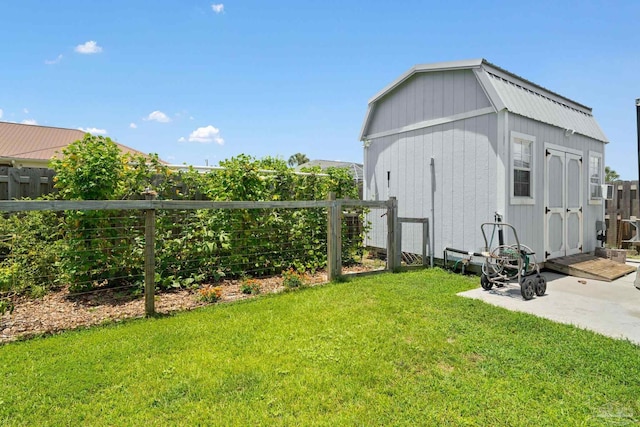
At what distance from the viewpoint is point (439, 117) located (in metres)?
6.11

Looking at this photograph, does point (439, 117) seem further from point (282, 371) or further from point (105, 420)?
point (105, 420)

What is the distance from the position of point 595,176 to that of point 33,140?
19.9m

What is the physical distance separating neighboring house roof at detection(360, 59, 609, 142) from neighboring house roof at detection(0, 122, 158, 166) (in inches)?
405

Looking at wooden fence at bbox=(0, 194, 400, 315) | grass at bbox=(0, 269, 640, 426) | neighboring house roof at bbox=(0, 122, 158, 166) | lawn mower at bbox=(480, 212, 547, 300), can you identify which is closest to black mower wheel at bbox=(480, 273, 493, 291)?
lawn mower at bbox=(480, 212, 547, 300)

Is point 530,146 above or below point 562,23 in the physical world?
below

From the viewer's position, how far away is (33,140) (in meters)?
14.4

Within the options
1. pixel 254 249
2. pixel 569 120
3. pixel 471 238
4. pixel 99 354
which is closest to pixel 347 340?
pixel 99 354

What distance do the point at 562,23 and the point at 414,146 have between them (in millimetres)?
3928

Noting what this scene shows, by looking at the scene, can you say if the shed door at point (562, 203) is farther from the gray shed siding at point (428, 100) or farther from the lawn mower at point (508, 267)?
the gray shed siding at point (428, 100)

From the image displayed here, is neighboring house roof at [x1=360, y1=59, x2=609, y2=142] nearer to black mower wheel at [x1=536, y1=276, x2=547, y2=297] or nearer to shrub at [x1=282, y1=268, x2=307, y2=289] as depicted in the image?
black mower wheel at [x1=536, y1=276, x2=547, y2=297]

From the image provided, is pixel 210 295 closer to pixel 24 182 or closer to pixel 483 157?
pixel 24 182

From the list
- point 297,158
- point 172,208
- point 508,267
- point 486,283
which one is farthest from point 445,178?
point 297,158

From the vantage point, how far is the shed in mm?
5340

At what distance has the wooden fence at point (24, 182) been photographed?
4590 millimetres
